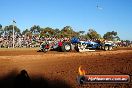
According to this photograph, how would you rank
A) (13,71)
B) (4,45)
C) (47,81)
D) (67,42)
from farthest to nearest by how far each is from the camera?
(4,45) < (67,42) < (13,71) < (47,81)

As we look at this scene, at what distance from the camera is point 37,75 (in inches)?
454

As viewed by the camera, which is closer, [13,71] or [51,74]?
[51,74]

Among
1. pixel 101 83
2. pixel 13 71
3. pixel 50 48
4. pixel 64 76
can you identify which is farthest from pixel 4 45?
pixel 101 83

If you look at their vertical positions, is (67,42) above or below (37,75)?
above

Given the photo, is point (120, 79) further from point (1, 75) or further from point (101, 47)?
point (101, 47)

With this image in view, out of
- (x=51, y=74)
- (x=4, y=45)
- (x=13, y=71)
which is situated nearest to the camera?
(x=51, y=74)

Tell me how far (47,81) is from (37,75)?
1.28 m

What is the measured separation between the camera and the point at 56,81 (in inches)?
408

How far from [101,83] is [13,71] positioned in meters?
4.85

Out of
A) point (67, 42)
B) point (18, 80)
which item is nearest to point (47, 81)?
point (18, 80)

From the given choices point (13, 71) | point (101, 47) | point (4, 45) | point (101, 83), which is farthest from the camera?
point (4, 45)

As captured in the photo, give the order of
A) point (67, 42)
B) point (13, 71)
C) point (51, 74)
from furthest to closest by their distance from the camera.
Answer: point (67, 42), point (13, 71), point (51, 74)

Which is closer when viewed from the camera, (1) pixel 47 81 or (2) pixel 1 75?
(1) pixel 47 81

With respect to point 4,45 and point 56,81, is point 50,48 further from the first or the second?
point 56,81
